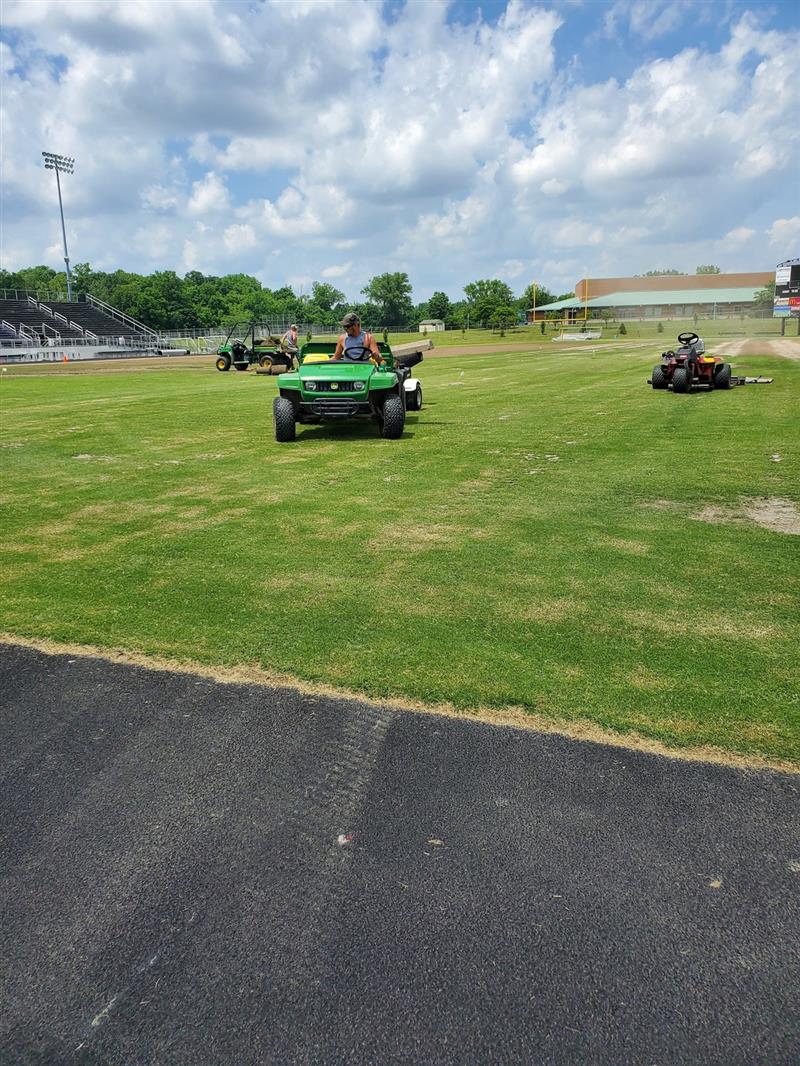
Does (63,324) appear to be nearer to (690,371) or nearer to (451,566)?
(690,371)

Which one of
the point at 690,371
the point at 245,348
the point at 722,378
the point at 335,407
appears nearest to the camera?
the point at 335,407

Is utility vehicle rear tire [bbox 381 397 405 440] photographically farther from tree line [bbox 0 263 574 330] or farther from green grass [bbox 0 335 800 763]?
tree line [bbox 0 263 574 330]

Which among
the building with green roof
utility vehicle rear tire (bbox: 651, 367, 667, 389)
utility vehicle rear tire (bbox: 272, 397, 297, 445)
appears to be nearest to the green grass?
utility vehicle rear tire (bbox: 272, 397, 297, 445)

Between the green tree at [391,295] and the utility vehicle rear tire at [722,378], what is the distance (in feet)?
458

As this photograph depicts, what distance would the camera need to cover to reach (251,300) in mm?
140625

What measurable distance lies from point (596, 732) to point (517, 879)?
A: 0.94 m

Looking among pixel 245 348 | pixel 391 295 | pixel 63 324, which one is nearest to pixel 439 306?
pixel 391 295

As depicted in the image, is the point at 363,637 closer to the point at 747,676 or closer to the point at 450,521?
the point at 747,676

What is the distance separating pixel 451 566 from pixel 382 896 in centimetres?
310

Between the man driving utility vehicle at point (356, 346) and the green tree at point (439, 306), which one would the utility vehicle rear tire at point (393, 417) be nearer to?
the man driving utility vehicle at point (356, 346)

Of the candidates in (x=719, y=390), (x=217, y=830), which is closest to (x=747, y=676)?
(x=217, y=830)

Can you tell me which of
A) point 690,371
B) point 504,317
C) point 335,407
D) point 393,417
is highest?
point 504,317

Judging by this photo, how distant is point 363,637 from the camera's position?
3936 millimetres

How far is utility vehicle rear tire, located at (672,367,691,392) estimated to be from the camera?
16.4 meters
